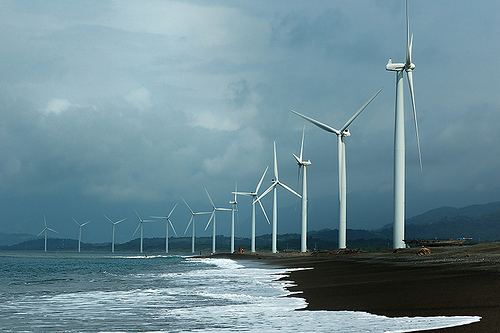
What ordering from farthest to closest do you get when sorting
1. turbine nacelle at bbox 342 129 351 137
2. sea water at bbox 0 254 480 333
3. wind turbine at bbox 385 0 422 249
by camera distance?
turbine nacelle at bbox 342 129 351 137, wind turbine at bbox 385 0 422 249, sea water at bbox 0 254 480 333

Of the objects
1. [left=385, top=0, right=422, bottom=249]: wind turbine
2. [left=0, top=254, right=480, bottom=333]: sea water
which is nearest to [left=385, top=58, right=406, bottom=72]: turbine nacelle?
[left=385, top=0, right=422, bottom=249]: wind turbine

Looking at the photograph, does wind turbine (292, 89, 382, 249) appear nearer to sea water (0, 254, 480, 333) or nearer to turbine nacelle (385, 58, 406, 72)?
turbine nacelle (385, 58, 406, 72)

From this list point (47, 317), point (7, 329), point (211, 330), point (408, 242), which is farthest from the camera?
point (408, 242)

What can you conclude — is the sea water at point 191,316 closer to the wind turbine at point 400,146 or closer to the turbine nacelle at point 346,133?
the wind turbine at point 400,146

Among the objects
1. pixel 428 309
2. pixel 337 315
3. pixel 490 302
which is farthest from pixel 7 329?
pixel 490 302

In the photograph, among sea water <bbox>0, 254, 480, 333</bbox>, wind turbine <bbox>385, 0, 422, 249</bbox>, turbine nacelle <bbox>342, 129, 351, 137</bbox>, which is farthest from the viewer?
turbine nacelle <bbox>342, 129, 351, 137</bbox>

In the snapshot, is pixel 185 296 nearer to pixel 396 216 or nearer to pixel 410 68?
pixel 396 216

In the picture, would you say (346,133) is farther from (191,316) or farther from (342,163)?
(191,316)

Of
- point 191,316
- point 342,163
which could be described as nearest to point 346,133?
point 342,163

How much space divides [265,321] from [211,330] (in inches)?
85.1

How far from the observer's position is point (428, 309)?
1947 centimetres

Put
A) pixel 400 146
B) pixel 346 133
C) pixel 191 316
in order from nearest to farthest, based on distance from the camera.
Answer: pixel 191 316
pixel 400 146
pixel 346 133

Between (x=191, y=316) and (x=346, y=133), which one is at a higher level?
(x=346, y=133)

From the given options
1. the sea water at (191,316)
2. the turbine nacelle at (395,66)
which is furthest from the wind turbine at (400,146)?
the sea water at (191,316)
